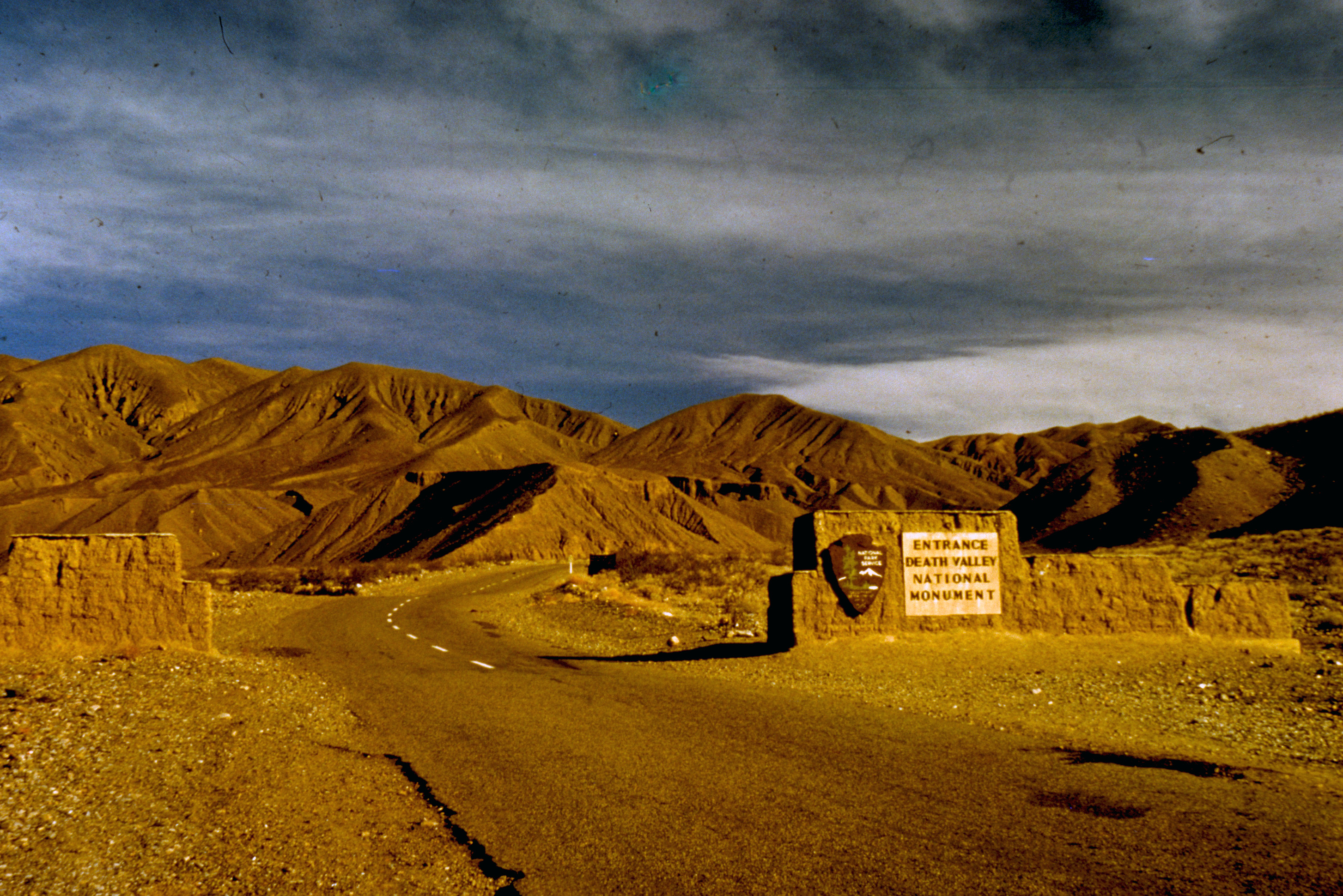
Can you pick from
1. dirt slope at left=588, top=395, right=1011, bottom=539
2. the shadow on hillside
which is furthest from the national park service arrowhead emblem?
dirt slope at left=588, top=395, right=1011, bottom=539

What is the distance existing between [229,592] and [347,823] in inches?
1103

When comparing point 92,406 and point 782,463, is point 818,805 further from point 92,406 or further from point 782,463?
point 92,406

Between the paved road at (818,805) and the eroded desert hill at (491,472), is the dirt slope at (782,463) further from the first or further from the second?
the paved road at (818,805)

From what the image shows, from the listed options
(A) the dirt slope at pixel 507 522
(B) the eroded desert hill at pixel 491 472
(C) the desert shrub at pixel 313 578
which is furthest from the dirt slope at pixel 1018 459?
(C) the desert shrub at pixel 313 578

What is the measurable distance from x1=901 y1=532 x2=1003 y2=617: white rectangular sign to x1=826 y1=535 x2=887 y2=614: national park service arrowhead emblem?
0.62 metres

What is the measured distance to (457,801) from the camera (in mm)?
5520

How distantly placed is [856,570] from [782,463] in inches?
5374

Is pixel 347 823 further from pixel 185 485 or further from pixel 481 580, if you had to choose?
pixel 185 485

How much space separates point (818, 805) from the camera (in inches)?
213

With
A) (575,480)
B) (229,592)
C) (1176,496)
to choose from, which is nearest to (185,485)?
(575,480)

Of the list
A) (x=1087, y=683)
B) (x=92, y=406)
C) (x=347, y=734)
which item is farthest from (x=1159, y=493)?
(x=92, y=406)

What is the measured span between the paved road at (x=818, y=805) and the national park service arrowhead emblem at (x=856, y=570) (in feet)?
12.9

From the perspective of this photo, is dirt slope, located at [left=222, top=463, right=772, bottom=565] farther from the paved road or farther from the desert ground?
the paved road

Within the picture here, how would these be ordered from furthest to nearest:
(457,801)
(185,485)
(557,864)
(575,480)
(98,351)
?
(98,351) < (185,485) < (575,480) < (457,801) < (557,864)
